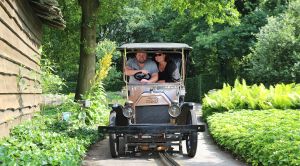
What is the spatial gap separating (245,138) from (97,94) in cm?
774

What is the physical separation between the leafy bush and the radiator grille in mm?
1509

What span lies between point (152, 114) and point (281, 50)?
20.0 m

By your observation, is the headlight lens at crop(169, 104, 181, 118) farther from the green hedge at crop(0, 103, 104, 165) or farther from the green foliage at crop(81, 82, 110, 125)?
the green foliage at crop(81, 82, 110, 125)

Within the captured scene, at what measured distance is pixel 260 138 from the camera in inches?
428

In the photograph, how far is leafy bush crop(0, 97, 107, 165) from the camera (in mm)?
7438

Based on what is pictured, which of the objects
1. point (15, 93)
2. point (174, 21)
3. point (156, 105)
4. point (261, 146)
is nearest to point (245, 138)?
point (261, 146)

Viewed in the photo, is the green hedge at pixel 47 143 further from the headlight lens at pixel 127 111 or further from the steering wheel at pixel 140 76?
the steering wheel at pixel 140 76

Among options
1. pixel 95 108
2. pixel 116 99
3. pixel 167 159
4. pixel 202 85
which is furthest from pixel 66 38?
pixel 202 85

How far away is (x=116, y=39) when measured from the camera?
204ft

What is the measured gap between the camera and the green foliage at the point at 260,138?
29.6 feet

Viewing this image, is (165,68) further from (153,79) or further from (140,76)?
(140,76)

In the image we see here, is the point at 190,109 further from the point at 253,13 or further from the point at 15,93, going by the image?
the point at 253,13

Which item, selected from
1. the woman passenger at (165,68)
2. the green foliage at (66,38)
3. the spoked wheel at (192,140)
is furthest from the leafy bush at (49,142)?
the green foliage at (66,38)

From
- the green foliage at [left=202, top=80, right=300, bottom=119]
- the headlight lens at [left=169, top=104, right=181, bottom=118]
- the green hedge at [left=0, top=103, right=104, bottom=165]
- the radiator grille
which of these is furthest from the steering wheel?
the green foliage at [left=202, top=80, right=300, bottom=119]
